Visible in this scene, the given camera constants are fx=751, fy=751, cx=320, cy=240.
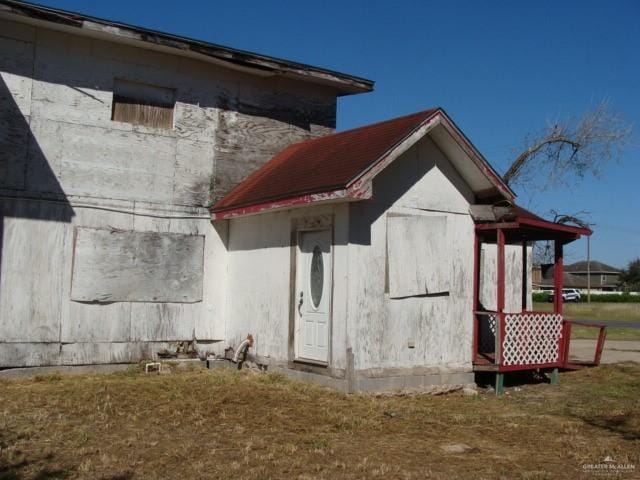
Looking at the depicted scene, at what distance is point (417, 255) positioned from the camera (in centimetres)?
1144

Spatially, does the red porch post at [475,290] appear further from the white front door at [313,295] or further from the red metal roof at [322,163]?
the white front door at [313,295]

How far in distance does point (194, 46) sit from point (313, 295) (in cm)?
503

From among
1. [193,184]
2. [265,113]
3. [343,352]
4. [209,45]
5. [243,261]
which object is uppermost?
[209,45]

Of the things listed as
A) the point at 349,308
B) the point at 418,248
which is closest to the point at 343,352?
the point at 349,308

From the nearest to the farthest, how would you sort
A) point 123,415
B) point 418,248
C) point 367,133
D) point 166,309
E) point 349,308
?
point 123,415 → point 349,308 → point 418,248 → point 367,133 → point 166,309

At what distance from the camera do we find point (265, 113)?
14.6 metres

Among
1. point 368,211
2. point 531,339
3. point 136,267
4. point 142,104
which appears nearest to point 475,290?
point 531,339

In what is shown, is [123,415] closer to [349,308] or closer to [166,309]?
[349,308]

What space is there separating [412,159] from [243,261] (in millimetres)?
3655

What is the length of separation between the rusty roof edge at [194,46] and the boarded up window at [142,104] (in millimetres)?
847

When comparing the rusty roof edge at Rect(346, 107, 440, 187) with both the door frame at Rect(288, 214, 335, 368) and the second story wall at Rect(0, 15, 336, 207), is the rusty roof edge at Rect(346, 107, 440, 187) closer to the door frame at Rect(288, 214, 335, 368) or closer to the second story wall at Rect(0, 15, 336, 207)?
the door frame at Rect(288, 214, 335, 368)

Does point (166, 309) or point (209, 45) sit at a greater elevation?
point (209, 45)

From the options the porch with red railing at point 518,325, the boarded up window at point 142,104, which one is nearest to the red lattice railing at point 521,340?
the porch with red railing at point 518,325

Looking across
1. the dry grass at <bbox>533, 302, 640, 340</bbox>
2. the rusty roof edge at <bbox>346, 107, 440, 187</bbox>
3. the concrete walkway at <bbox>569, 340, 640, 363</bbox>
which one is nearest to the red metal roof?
the rusty roof edge at <bbox>346, 107, 440, 187</bbox>
